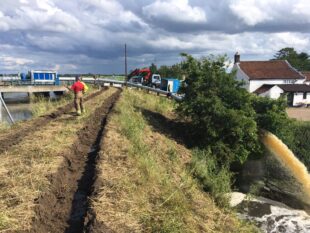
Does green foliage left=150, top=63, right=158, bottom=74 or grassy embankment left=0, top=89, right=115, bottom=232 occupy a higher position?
green foliage left=150, top=63, right=158, bottom=74

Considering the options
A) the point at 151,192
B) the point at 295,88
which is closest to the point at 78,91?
the point at 151,192

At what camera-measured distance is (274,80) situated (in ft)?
175

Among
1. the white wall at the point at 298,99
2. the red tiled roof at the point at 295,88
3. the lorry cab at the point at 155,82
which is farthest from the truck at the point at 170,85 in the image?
the white wall at the point at 298,99

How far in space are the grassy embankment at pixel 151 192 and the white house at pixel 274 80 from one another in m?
38.5

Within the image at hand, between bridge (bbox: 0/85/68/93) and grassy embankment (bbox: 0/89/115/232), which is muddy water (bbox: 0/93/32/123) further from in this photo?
grassy embankment (bbox: 0/89/115/232)

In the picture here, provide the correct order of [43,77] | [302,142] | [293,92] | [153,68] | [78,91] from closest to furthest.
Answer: [78,91] → [302,142] → [293,92] → [43,77] → [153,68]

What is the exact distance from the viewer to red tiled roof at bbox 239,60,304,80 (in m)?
53.4

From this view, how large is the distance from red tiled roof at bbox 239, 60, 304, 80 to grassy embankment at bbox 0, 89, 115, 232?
45885 millimetres

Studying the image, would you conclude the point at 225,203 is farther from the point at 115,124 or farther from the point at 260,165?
the point at 260,165

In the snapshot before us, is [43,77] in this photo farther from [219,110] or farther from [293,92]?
[219,110]

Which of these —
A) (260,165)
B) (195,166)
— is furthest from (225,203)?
(260,165)

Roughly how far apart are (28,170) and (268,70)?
52.6m

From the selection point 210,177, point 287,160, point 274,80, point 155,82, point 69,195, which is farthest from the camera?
point 274,80

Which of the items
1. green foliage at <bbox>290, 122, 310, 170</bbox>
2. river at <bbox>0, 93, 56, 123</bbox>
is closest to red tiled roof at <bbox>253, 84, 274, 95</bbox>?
green foliage at <bbox>290, 122, 310, 170</bbox>
